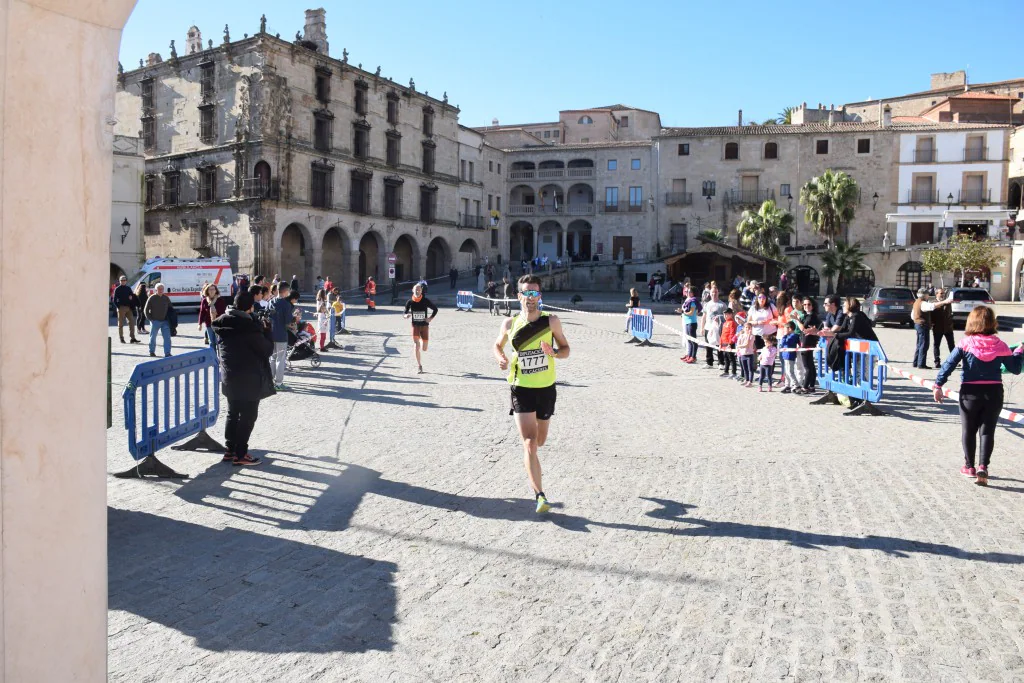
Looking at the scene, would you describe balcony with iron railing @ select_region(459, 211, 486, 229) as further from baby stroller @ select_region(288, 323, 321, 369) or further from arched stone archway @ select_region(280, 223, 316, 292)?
baby stroller @ select_region(288, 323, 321, 369)

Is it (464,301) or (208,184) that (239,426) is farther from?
(208,184)

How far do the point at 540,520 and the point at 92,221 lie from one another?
4072mm

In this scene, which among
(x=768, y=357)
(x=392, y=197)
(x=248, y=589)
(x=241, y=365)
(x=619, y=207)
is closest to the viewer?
(x=248, y=589)

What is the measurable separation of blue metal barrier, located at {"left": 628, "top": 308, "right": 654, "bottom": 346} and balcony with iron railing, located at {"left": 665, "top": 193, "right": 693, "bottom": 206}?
36.3 m

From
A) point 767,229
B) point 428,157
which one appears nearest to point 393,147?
point 428,157

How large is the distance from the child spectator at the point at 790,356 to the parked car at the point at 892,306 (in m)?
16.5

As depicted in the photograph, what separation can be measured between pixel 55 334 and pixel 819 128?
57413mm

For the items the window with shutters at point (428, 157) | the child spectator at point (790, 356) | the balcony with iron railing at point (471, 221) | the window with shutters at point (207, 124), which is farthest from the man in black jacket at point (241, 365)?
the balcony with iron railing at point (471, 221)

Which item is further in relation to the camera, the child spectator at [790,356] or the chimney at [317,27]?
the chimney at [317,27]

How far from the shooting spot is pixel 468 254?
193 feet

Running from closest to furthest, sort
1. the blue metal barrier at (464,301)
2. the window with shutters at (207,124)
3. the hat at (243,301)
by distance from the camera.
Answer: the hat at (243,301) < the blue metal barrier at (464,301) < the window with shutters at (207,124)

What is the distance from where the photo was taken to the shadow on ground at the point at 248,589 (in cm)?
416

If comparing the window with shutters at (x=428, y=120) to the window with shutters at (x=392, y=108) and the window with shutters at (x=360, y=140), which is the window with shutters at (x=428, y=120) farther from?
→ the window with shutters at (x=360, y=140)

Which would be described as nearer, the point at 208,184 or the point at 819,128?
the point at 208,184
